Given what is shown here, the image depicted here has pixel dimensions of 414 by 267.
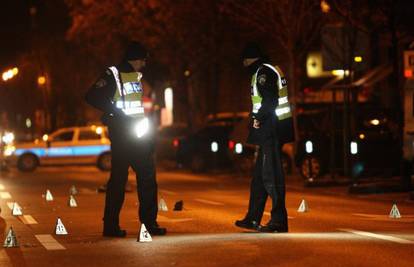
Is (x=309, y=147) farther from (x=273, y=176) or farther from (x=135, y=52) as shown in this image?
(x=135, y=52)

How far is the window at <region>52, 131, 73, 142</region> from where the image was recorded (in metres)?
37.1

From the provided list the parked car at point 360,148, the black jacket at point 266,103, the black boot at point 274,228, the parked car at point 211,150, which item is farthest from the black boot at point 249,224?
the parked car at point 211,150

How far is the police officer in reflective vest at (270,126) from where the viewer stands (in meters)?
11.5

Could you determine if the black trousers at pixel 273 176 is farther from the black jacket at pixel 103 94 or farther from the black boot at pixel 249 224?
the black jacket at pixel 103 94

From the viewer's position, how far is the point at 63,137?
122 feet

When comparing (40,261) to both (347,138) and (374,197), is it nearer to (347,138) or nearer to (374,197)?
(374,197)

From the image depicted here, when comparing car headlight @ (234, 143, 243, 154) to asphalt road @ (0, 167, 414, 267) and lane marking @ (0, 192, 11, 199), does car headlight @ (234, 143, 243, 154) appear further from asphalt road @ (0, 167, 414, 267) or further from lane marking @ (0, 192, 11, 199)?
asphalt road @ (0, 167, 414, 267)

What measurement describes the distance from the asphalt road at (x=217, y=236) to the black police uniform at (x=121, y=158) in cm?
31

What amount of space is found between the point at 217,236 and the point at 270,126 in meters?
1.38

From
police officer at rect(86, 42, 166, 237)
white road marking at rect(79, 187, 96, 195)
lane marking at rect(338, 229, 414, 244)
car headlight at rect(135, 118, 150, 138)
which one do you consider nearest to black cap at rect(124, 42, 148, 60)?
police officer at rect(86, 42, 166, 237)

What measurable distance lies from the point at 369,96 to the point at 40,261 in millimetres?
30181

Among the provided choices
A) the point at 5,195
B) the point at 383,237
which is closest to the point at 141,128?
the point at 383,237

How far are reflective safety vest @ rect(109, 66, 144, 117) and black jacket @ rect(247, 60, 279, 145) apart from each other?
1302 mm

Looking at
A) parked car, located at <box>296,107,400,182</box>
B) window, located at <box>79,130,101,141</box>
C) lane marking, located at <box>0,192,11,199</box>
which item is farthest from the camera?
window, located at <box>79,130,101,141</box>
